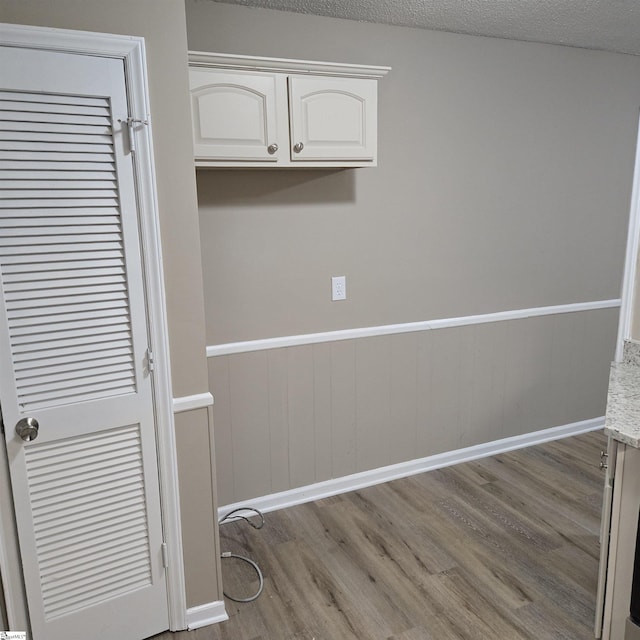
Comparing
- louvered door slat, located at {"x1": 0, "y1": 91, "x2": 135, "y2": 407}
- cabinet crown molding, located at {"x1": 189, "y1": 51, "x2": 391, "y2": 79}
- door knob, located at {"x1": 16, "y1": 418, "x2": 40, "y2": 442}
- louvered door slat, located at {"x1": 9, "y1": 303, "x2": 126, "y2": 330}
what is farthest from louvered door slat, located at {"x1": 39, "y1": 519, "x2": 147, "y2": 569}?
cabinet crown molding, located at {"x1": 189, "y1": 51, "x2": 391, "y2": 79}

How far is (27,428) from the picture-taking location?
1687 mm

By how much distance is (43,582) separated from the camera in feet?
5.90

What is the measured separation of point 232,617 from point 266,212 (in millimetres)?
1735

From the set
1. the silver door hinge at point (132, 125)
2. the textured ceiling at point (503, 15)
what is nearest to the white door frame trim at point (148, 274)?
the silver door hinge at point (132, 125)

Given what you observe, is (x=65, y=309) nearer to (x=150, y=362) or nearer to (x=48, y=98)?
(x=150, y=362)

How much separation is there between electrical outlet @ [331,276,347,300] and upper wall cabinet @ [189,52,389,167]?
1.93 feet

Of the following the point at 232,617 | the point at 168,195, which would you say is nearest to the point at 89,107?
the point at 168,195

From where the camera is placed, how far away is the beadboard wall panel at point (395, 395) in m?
2.78

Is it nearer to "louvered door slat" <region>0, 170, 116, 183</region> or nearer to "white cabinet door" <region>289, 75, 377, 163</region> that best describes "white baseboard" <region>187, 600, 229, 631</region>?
"louvered door slat" <region>0, 170, 116, 183</region>

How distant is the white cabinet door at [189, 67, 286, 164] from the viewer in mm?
2229

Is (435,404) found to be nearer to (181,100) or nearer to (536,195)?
(536,195)

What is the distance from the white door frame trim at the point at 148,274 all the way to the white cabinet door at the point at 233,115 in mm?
546

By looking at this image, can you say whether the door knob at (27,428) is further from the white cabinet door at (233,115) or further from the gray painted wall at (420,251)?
the white cabinet door at (233,115)

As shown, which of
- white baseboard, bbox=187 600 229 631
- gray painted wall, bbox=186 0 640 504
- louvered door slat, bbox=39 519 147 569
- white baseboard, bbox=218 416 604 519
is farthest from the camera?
white baseboard, bbox=218 416 604 519
